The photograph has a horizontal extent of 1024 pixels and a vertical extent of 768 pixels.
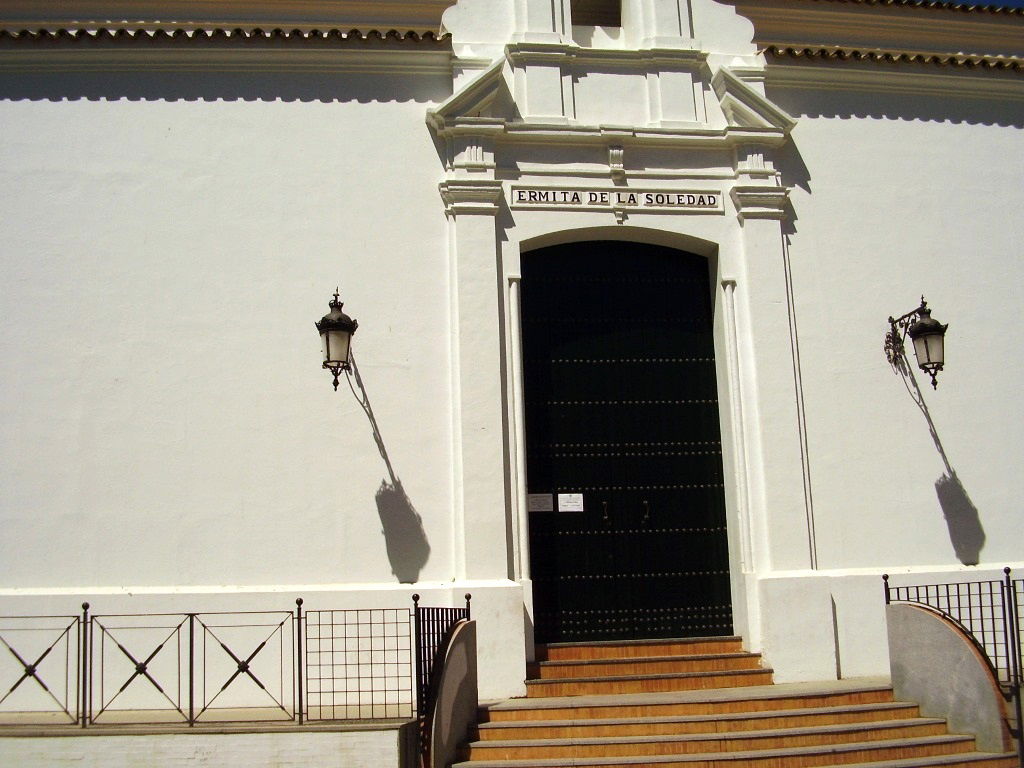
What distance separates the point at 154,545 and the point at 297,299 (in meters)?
2.49

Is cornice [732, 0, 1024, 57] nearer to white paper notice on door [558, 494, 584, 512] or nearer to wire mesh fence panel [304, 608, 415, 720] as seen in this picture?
white paper notice on door [558, 494, 584, 512]

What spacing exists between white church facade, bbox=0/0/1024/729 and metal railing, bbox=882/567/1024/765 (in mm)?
206

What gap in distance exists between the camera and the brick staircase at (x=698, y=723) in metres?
7.34

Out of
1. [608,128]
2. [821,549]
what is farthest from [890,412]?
[608,128]

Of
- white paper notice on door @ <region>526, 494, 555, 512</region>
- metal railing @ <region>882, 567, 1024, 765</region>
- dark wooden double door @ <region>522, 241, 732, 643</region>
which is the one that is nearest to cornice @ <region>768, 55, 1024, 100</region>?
dark wooden double door @ <region>522, 241, 732, 643</region>

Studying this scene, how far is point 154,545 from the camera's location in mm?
8836

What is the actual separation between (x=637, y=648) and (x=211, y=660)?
3709 millimetres

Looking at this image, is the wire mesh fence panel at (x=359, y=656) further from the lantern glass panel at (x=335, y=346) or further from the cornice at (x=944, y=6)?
the cornice at (x=944, y=6)

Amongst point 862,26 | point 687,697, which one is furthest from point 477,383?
point 862,26

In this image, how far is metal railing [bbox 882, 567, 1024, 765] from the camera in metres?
7.59

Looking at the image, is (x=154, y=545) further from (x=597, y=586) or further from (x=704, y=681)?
(x=704, y=681)

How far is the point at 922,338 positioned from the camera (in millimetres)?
9477

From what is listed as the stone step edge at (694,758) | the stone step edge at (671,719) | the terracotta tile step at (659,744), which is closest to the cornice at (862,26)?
the stone step edge at (671,719)

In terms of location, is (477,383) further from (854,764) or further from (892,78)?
(892,78)
